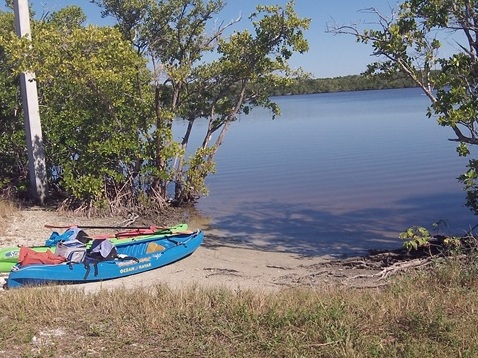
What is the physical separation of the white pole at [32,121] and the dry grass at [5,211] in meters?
0.98

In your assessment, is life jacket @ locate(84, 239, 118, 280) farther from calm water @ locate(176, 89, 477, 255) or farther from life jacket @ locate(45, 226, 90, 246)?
calm water @ locate(176, 89, 477, 255)

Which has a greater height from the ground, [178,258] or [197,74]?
[197,74]

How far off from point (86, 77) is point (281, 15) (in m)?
5.31

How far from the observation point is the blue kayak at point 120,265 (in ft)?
28.8

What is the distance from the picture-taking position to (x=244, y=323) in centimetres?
540

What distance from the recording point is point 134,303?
6.12 metres

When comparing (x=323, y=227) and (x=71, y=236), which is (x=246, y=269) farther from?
(x=323, y=227)

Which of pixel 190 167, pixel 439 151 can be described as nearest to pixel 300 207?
pixel 190 167

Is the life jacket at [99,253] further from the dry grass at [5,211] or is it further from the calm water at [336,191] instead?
the calm water at [336,191]

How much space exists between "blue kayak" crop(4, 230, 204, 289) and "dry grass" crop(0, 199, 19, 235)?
3.68 metres

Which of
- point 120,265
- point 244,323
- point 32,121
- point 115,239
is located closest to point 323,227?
point 115,239

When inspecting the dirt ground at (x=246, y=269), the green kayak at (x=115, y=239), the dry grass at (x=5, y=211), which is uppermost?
the dry grass at (x=5, y=211)

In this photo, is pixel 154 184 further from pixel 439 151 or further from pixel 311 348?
pixel 439 151

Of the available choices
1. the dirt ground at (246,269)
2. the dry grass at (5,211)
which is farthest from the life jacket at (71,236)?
the dry grass at (5,211)
